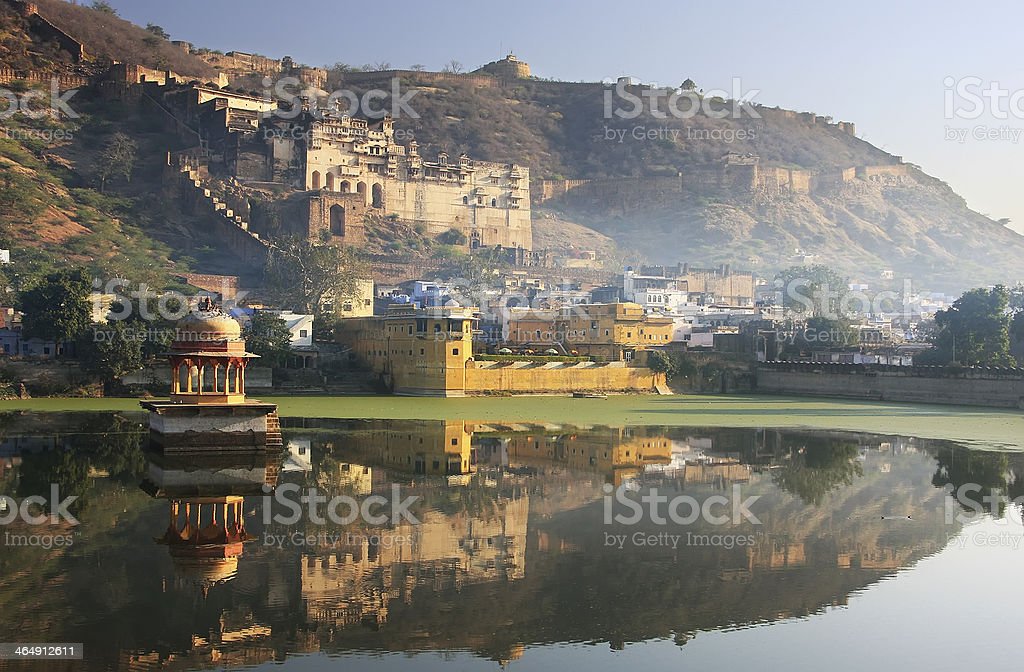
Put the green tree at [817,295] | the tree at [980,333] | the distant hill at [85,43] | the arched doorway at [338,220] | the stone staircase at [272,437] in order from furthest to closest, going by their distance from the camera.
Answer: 1. the distant hill at [85,43]
2. the green tree at [817,295]
3. the arched doorway at [338,220]
4. the tree at [980,333]
5. the stone staircase at [272,437]

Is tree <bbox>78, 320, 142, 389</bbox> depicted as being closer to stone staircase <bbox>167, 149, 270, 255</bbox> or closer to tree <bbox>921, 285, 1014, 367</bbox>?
stone staircase <bbox>167, 149, 270, 255</bbox>

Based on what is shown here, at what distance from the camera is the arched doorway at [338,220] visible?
59688 mm

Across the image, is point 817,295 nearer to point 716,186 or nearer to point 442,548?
point 716,186

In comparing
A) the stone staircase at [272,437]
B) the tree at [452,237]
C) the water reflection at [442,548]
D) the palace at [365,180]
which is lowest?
the water reflection at [442,548]

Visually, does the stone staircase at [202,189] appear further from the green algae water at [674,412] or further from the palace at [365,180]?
the green algae water at [674,412]

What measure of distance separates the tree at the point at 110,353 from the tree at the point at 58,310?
79cm

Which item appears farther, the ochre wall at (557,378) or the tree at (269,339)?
the ochre wall at (557,378)

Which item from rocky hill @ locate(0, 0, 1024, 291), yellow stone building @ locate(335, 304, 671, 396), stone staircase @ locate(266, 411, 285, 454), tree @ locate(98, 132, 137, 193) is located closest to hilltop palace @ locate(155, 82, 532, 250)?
tree @ locate(98, 132, 137, 193)

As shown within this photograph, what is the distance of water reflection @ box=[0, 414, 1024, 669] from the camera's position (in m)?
10.2

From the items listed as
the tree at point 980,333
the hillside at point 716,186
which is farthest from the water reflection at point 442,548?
the hillside at point 716,186

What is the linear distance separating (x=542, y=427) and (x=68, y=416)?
35.8ft

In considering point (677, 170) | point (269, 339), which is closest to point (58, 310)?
point (269, 339)

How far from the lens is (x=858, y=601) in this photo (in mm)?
11523

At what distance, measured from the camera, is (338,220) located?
59906 millimetres
